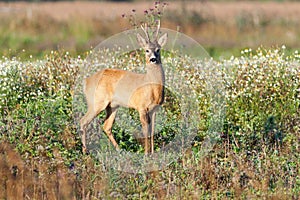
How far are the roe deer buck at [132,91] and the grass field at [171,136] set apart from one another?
1.06 ft

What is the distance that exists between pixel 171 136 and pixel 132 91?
2.87ft

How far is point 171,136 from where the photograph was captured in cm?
909

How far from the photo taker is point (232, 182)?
7453 millimetres

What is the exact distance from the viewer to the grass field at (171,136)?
7.23 m

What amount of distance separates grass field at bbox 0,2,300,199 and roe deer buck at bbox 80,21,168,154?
325 millimetres

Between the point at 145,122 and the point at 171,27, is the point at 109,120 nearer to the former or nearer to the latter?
the point at 145,122

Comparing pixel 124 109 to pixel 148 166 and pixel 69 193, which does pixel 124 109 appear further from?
pixel 69 193

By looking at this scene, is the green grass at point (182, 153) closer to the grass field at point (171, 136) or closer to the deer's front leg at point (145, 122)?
the grass field at point (171, 136)

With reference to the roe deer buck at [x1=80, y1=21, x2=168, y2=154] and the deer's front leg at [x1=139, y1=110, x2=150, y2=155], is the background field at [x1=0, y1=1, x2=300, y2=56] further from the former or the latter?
the deer's front leg at [x1=139, y1=110, x2=150, y2=155]

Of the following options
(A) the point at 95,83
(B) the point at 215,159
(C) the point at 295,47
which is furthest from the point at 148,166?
(C) the point at 295,47

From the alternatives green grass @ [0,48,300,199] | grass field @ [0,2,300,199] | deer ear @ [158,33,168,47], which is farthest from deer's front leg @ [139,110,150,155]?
deer ear @ [158,33,168,47]

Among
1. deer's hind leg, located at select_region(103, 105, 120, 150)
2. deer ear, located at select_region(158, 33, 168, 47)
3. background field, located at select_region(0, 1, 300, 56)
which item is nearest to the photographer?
deer ear, located at select_region(158, 33, 168, 47)

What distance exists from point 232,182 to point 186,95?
2.53 meters

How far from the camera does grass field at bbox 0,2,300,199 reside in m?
7.23
